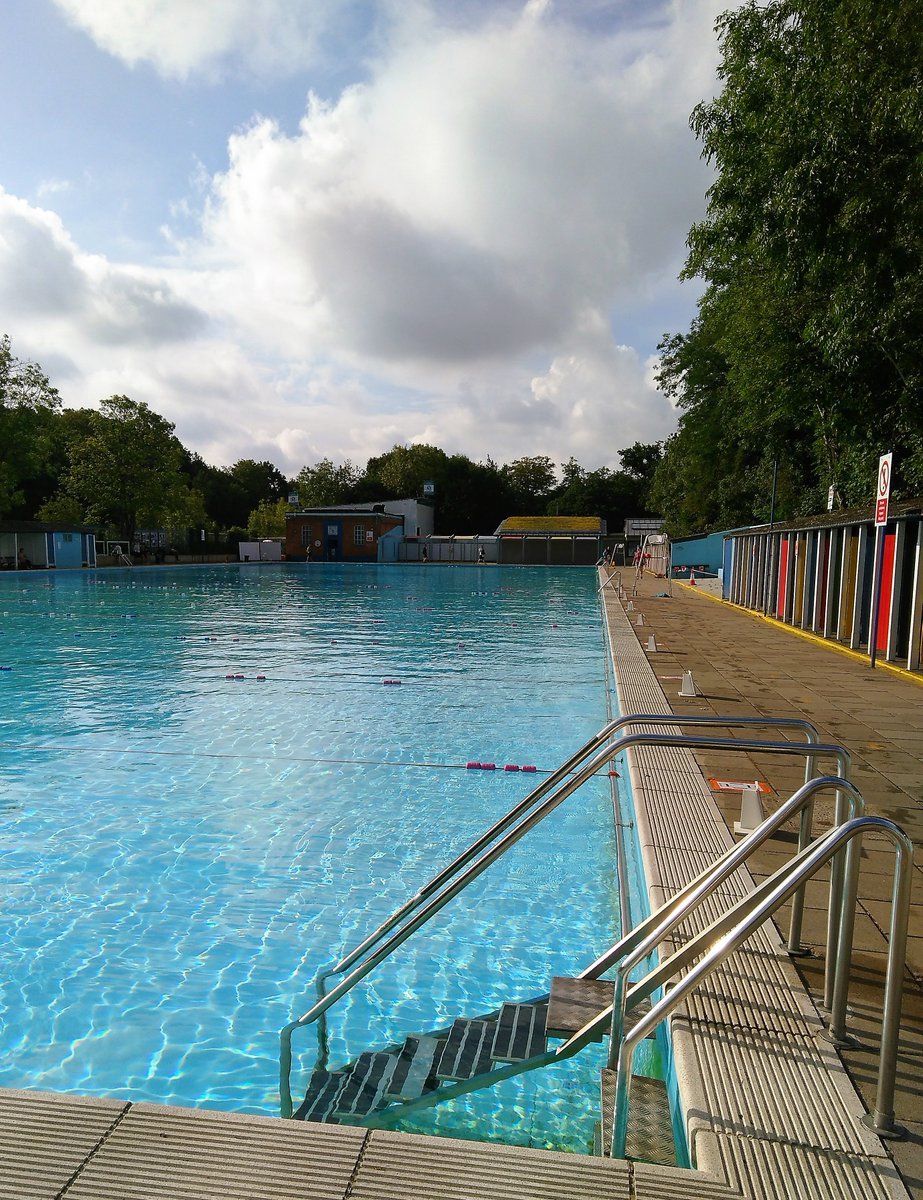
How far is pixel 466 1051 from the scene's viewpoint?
342 centimetres

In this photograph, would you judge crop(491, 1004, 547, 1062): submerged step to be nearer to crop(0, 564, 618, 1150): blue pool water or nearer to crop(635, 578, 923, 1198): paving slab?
crop(0, 564, 618, 1150): blue pool water

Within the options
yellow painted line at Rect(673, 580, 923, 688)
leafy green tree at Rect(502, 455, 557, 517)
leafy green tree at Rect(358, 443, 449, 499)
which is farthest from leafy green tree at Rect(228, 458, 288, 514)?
yellow painted line at Rect(673, 580, 923, 688)

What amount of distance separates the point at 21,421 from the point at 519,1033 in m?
45.2

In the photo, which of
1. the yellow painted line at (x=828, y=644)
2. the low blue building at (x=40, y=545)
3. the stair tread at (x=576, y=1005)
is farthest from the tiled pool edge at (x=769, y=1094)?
the low blue building at (x=40, y=545)

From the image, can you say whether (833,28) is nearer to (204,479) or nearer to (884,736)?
(884,736)

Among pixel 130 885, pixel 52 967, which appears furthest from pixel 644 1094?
pixel 130 885

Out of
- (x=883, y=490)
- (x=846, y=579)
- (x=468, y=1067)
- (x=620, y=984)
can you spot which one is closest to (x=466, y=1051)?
(x=468, y=1067)

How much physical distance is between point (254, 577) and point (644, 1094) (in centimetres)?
4018

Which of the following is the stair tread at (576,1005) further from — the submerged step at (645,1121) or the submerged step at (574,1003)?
the submerged step at (645,1121)

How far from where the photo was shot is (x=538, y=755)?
834cm

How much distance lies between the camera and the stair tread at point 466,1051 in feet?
10.7

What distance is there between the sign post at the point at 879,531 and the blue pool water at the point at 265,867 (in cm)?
372

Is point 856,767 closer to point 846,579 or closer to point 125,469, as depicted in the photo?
point 846,579

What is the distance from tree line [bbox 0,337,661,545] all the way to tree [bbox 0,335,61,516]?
0.17ft
